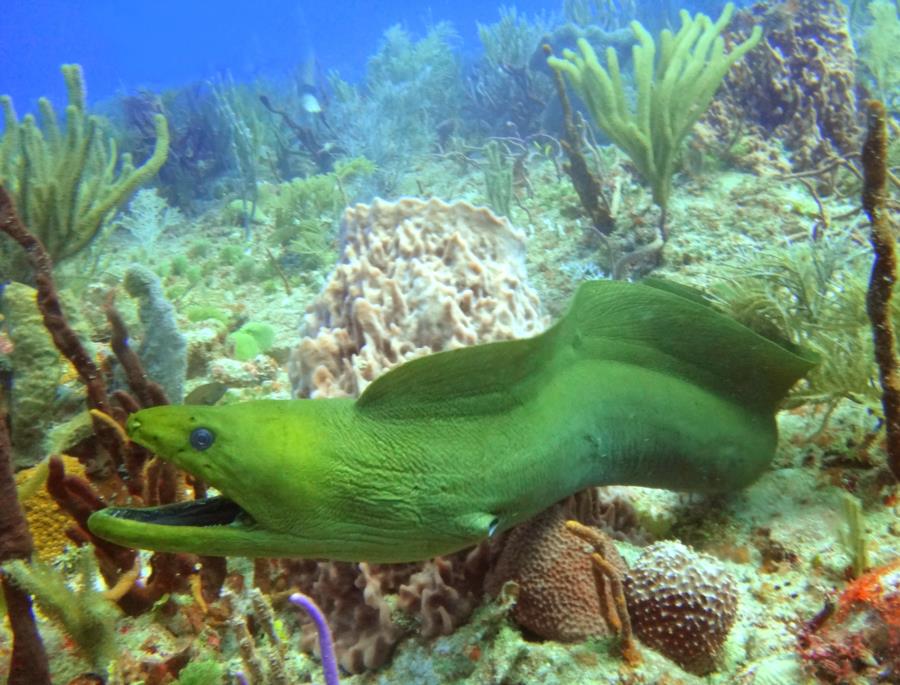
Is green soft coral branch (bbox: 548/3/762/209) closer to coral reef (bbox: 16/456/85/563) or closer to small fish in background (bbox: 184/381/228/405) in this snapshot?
small fish in background (bbox: 184/381/228/405)

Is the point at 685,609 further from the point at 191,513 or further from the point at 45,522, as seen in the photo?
the point at 45,522

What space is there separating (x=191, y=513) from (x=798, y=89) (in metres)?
9.63

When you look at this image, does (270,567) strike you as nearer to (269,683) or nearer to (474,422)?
(269,683)

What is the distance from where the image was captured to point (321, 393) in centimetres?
281

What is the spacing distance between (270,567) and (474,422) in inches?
50.7

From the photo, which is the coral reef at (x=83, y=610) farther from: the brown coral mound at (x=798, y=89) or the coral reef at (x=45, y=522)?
the brown coral mound at (x=798, y=89)

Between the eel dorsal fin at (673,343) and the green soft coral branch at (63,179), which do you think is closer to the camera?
the eel dorsal fin at (673,343)

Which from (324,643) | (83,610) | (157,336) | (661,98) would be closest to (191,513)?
(324,643)

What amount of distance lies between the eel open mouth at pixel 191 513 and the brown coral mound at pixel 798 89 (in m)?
7.78

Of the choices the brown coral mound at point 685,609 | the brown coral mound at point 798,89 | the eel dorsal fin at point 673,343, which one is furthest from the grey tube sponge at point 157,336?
the brown coral mound at point 798,89

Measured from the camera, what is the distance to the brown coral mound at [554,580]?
2127 mm

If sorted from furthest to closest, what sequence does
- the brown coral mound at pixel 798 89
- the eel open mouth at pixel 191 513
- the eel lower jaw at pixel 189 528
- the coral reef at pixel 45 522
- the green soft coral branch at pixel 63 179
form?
the brown coral mound at pixel 798 89
the green soft coral branch at pixel 63 179
the coral reef at pixel 45 522
the eel open mouth at pixel 191 513
the eel lower jaw at pixel 189 528

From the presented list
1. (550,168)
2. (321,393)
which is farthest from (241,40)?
(321,393)

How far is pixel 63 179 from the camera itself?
5805mm
